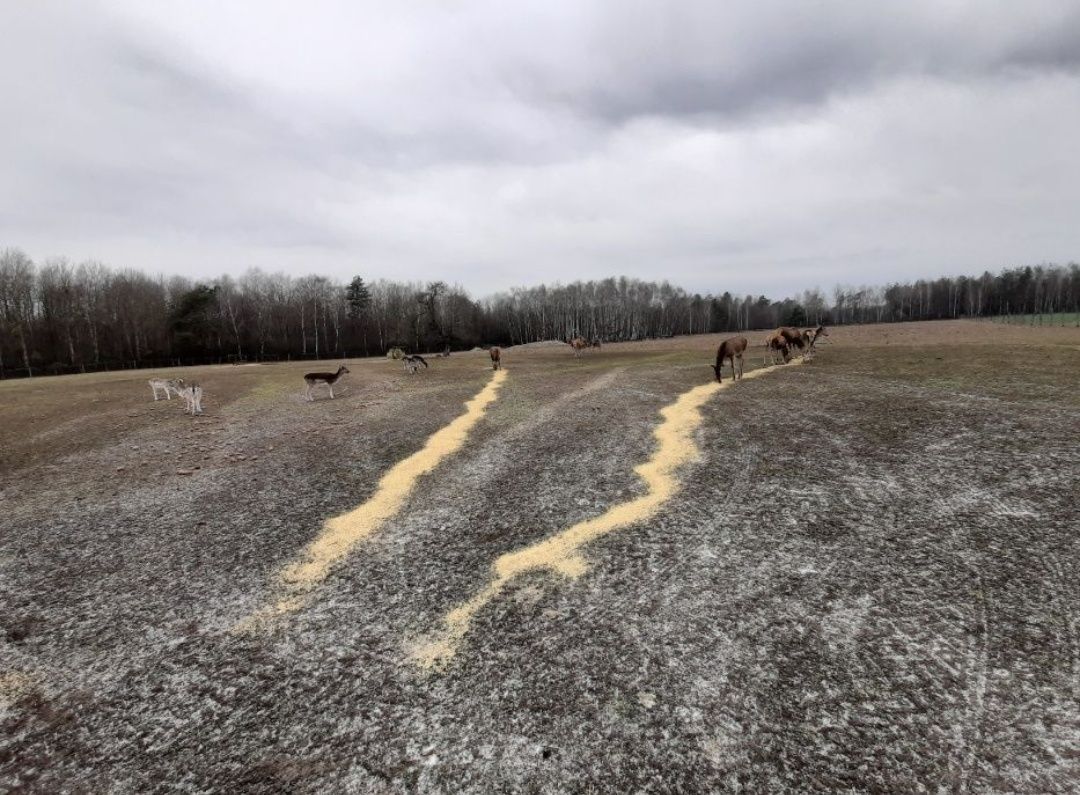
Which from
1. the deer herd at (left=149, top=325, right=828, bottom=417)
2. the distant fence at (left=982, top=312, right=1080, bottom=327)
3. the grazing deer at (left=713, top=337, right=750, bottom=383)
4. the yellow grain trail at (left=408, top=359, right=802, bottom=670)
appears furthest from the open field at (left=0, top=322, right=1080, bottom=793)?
the distant fence at (left=982, top=312, right=1080, bottom=327)

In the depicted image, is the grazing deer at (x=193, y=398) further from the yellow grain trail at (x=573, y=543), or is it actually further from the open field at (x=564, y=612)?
the yellow grain trail at (x=573, y=543)

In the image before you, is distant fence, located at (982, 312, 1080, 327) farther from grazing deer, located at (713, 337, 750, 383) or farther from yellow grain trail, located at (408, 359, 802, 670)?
yellow grain trail, located at (408, 359, 802, 670)

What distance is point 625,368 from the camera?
38344 millimetres

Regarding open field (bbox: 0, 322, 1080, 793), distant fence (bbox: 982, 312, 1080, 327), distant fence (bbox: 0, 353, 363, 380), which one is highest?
distant fence (bbox: 982, 312, 1080, 327)

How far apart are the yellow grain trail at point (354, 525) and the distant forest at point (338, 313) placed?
5516cm

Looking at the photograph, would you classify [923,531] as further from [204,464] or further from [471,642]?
[204,464]

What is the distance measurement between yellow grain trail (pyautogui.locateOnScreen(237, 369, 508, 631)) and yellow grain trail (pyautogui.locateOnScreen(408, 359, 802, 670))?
319 cm

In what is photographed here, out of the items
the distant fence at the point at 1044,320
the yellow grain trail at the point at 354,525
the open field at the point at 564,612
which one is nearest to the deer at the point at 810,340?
the open field at the point at 564,612

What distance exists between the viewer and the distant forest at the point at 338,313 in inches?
3310

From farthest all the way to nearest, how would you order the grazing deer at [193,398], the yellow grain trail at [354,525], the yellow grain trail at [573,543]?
the grazing deer at [193,398] < the yellow grain trail at [354,525] < the yellow grain trail at [573,543]

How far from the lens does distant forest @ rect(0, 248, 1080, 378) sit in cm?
8406

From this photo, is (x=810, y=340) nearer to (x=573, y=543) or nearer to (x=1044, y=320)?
(x=573, y=543)

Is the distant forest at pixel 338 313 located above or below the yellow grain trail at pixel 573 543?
above

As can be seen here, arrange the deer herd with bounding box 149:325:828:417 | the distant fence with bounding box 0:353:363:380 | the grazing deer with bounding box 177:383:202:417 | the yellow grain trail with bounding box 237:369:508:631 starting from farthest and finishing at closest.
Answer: the distant fence with bounding box 0:353:363:380 → the deer herd with bounding box 149:325:828:417 → the grazing deer with bounding box 177:383:202:417 → the yellow grain trail with bounding box 237:369:508:631
